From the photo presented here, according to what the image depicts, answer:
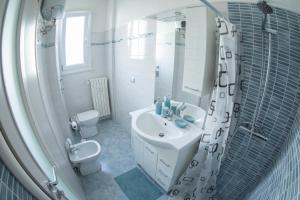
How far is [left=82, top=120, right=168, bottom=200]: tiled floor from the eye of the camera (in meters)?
2.15

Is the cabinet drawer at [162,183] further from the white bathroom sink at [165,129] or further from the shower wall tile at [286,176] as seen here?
the shower wall tile at [286,176]

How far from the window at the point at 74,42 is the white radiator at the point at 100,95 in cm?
33

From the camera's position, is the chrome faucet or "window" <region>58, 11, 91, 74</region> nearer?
the chrome faucet

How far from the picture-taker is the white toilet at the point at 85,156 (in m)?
2.18

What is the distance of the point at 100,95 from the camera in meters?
3.37

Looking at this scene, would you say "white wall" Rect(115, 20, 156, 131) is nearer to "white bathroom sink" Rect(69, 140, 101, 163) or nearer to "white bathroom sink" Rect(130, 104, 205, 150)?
"white bathroom sink" Rect(130, 104, 205, 150)

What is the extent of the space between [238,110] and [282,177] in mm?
598

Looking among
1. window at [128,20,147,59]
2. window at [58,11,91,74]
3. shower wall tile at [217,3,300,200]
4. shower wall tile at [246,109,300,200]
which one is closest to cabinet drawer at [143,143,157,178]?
shower wall tile at [217,3,300,200]

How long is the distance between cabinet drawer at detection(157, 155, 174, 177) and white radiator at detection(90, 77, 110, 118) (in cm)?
187

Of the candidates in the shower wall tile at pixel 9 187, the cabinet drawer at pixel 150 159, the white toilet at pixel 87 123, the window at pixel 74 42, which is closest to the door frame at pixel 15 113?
the shower wall tile at pixel 9 187

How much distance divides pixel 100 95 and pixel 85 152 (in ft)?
4.16

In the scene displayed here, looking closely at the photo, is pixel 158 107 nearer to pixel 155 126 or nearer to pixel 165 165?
pixel 155 126

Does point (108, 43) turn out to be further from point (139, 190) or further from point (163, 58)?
point (139, 190)

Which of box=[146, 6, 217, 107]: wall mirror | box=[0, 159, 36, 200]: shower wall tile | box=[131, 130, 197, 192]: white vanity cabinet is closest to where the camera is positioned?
box=[0, 159, 36, 200]: shower wall tile
